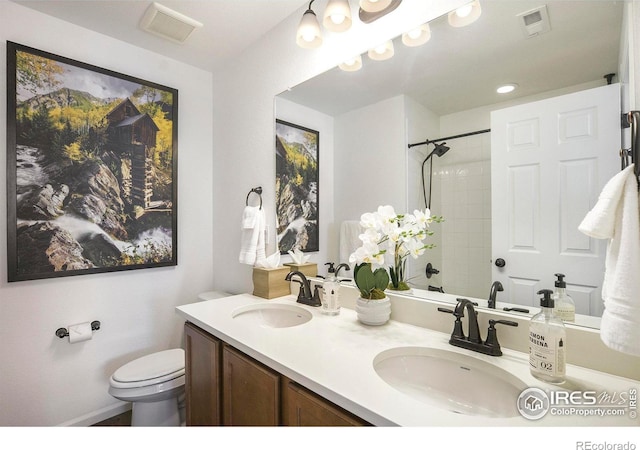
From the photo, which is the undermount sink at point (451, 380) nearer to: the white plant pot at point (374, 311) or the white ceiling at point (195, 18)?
the white plant pot at point (374, 311)

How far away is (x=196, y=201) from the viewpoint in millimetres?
2242

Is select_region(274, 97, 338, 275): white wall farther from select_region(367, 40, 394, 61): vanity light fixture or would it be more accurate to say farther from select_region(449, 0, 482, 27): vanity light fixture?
select_region(449, 0, 482, 27): vanity light fixture

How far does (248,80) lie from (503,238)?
5.94 feet

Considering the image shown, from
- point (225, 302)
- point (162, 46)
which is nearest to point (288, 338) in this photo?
point (225, 302)

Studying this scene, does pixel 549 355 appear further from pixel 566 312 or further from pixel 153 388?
pixel 153 388

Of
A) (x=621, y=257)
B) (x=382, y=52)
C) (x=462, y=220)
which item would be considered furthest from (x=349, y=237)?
(x=621, y=257)

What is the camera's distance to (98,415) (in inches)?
70.5

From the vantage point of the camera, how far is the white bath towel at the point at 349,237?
1.43 metres

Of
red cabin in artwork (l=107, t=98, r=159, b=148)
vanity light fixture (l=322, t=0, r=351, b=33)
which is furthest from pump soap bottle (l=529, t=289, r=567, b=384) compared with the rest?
red cabin in artwork (l=107, t=98, r=159, b=148)

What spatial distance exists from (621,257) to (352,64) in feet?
4.11

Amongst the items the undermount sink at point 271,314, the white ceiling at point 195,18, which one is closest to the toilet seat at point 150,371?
the undermount sink at point 271,314

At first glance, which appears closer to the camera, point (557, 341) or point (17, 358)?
point (557, 341)
